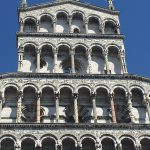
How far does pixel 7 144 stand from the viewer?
22.1m

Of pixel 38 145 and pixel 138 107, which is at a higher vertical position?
pixel 138 107

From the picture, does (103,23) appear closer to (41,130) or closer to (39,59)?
(39,59)

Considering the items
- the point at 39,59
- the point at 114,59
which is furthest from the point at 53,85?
the point at 114,59

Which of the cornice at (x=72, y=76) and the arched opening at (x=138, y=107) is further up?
the cornice at (x=72, y=76)

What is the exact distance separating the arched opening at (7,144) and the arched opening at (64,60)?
16.6 ft

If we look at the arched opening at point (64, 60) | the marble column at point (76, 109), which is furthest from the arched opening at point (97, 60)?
the marble column at point (76, 109)

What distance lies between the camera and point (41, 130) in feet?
73.0

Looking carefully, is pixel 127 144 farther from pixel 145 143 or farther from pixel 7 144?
pixel 7 144

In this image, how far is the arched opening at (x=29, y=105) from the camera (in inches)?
930

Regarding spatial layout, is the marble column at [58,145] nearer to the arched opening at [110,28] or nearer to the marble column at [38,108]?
the marble column at [38,108]

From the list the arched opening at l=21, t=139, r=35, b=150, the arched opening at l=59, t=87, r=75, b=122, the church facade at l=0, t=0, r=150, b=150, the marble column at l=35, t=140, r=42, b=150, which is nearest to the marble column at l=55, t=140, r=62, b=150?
the church facade at l=0, t=0, r=150, b=150

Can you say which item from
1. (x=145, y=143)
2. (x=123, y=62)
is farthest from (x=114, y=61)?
(x=145, y=143)

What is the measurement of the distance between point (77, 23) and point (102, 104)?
18.0 ft

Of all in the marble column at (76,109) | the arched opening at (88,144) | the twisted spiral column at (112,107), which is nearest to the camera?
the arched opening at (88,144)
